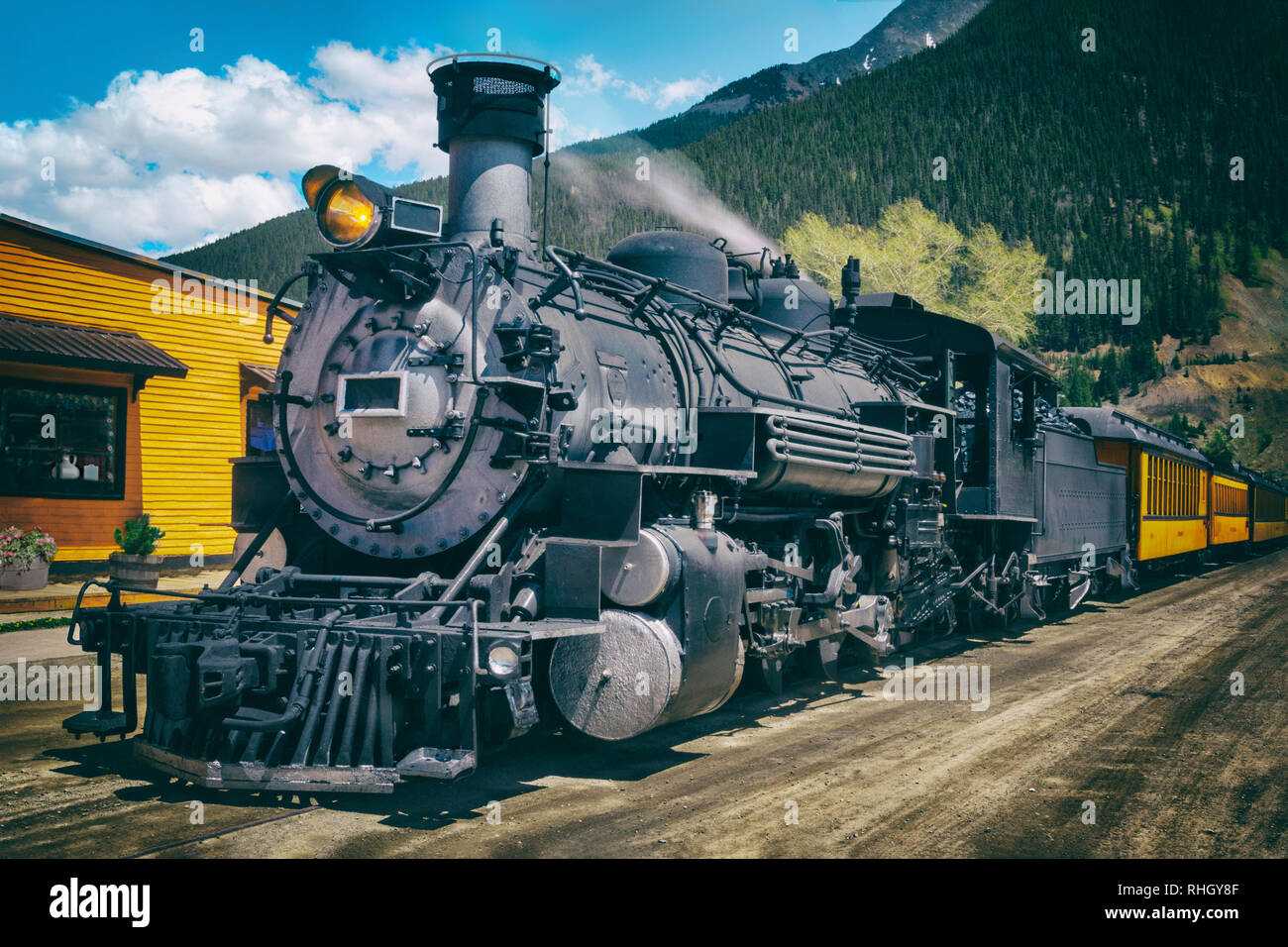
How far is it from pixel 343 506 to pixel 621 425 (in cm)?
162

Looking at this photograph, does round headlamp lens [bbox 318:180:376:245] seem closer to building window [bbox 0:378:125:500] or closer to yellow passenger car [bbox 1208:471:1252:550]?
building window [bbox 0:378:125:500]

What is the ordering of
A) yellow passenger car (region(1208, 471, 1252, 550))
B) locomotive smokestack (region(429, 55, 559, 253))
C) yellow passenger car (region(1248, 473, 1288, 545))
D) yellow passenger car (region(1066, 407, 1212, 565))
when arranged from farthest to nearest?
yellow passenger car (region(1248, 473, 1288, 545)) → yellow passenger car (region(1208, 471, 1252, 550)) → yellow passenger car (region(1066, 407, 1212, 565)) → locomotive smokestack (region(429, 55, 559, 253))

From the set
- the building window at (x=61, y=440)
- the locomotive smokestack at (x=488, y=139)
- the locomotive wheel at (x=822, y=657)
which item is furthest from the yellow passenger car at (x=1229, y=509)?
the locomotive smokestack at (x=488, y=139)

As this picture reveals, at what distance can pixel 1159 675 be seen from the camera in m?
9.01

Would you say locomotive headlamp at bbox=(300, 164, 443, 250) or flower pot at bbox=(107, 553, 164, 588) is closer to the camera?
locomotive headlamp at bbox=(300, 164, 443, 250)

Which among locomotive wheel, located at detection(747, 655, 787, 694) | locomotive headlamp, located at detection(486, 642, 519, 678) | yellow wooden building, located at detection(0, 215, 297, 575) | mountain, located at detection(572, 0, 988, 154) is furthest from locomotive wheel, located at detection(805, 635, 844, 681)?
mountain, located at detection(572, 0, 988, 154)

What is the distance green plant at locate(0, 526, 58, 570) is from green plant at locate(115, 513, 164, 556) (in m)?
0.84

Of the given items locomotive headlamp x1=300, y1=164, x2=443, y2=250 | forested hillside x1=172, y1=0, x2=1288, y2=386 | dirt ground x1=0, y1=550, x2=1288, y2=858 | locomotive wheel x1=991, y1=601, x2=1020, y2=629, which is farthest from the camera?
forested hillside x1=172, y1=0, x2=1288, y2=386

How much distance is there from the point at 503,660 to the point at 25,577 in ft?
34.5

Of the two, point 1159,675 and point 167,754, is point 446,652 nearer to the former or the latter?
point 167,754

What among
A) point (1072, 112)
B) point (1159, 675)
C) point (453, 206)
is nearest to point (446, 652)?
point (453, 206)

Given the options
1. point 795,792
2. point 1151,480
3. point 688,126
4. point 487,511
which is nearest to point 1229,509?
point 1151,480

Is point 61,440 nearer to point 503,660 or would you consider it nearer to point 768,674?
point 768,674

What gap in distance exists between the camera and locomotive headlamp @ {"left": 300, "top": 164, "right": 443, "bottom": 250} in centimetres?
561
